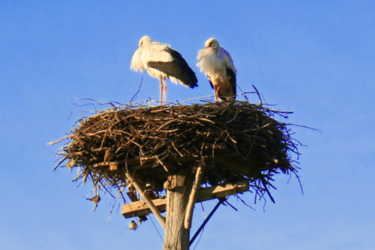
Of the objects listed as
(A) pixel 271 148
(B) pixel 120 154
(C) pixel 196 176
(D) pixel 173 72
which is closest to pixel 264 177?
(A) pixel 271 148

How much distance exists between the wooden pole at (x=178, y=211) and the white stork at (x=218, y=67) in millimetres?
3598

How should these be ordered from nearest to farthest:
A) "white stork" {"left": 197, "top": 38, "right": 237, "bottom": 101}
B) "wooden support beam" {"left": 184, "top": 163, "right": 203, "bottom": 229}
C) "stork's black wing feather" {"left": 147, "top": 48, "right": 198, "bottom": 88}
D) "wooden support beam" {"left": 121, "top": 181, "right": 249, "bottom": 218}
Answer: "wooden support beam" {"left": 184, "top": 163, "right": 203, "bottom": 229}, "wooden support beam" {"left": 121, "top": 181, "right": 249, "bottom": 218}, "stork's black wing feather" {"left": 147, "top": 48, "right": 198, "bottom": 88}, "white stork" {"left": 197, "top": 38, "right": 237, "bottom": 101}

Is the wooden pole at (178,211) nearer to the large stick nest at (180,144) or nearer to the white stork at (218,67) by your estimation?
the large stick nest at (180,144)

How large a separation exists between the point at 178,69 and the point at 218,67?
66 cm

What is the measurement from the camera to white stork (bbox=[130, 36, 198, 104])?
10.8m

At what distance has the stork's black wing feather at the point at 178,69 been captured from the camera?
1074 centimetres

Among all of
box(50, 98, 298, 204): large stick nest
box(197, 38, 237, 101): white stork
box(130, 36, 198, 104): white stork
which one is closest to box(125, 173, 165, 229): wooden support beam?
box(50, 98, 298, 204): large stick nest

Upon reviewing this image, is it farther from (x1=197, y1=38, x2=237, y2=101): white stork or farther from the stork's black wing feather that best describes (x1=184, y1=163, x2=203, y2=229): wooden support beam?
(x1=197, y1=38, x2=237, y2=101): white stork

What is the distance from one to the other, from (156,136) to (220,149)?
71 centimetres

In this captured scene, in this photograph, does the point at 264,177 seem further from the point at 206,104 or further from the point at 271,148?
the point at 206,104

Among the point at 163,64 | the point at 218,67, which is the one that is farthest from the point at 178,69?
the point at 218,67

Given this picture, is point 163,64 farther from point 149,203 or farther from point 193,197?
point 193,197

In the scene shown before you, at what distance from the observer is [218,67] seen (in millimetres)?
10875

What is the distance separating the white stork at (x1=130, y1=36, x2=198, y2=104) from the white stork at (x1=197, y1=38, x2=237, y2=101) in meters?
0.29
